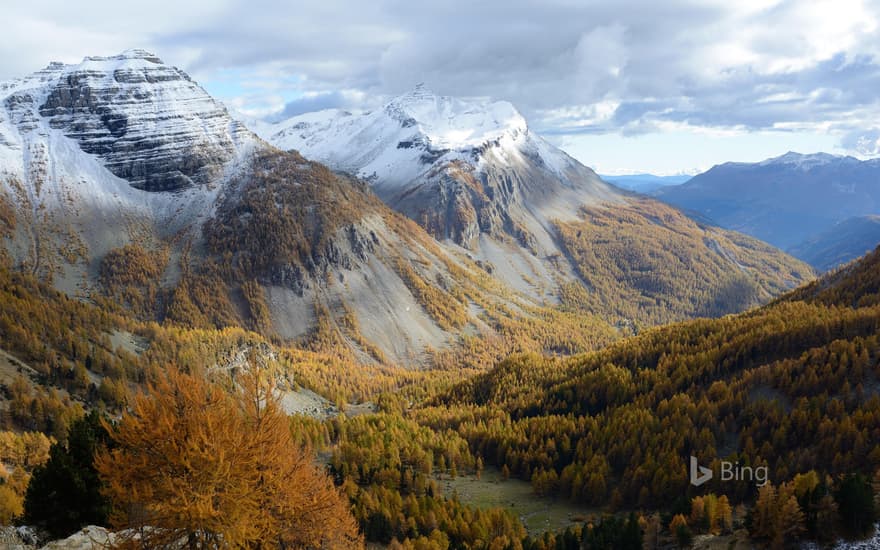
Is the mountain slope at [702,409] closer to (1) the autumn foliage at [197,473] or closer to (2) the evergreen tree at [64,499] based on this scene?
(1) the autumn foliage at [197,473]

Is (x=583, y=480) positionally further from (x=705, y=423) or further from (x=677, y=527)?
(x=677, y=527)

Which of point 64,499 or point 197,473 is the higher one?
point 197,473

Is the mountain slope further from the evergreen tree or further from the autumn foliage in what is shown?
the evergreen tree

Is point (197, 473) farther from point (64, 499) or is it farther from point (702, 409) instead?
point (702, 409)

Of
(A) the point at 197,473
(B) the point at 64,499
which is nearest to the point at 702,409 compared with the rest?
(A) the point at 197,473

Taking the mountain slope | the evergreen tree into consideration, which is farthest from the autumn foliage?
the mountain slope

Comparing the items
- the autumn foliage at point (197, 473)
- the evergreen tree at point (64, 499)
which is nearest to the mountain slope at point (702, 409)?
the autumn foliage at point (197, 473)

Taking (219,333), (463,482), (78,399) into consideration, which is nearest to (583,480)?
(463,482)

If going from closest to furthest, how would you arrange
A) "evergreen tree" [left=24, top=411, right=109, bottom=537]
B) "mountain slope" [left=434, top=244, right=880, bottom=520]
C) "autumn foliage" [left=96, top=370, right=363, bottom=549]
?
1. "autumn foliage" [left=96, top=370, right=363, bottom=549]
2. "evergreen tree" [left=24, top=411, right=109, bottom=537]
3. "mountain slope" [left=434, top=244, right=880, bottom=520]

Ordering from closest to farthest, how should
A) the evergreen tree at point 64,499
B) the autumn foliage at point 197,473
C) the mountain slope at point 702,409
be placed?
1. the autumn foliage at point 197,473
2. the evergreen tree at point 64,499
3. the mountain slope at point 702,409
